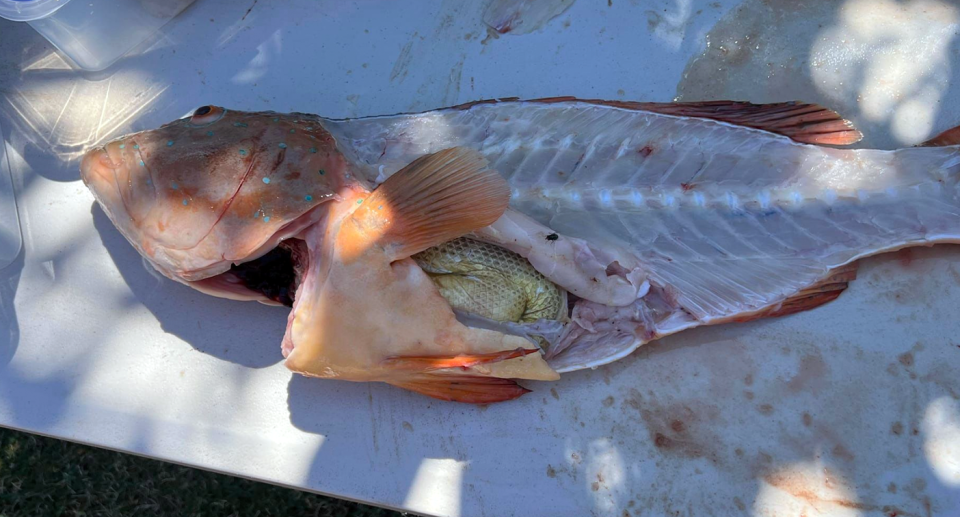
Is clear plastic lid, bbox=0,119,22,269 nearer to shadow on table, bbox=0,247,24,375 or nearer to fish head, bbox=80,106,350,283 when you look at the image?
shadow on table, bbox=0,247,24,375

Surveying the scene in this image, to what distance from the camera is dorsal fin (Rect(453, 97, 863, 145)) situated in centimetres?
283

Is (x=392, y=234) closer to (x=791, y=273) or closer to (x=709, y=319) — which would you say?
(x=709, y=319)

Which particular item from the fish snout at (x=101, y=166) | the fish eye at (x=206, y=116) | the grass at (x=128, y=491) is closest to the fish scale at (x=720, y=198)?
the fish eye at (x=206, y=116)

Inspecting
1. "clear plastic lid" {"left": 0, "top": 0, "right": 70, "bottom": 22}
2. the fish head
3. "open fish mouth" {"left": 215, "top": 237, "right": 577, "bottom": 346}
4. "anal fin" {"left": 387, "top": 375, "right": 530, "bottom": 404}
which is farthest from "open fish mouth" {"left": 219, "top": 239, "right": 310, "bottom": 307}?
"clear plastic lid" {"left": 0, "top": 0, "right": 70, "bottom": 22}

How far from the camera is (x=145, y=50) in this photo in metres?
3.38

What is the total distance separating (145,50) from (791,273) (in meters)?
3.22

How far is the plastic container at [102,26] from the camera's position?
10.3 ft

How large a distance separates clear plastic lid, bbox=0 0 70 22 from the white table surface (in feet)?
1.42

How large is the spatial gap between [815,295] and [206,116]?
102 inches

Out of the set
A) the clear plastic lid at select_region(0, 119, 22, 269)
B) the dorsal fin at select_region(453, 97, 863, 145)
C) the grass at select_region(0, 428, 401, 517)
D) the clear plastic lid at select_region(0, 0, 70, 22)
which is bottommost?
the grass at select_region(0, 428, 401, 517)

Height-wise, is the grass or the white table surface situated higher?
the white table surface

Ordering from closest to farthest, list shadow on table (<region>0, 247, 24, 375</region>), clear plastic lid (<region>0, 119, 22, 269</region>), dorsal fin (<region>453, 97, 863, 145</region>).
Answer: dorsal fin (<region>453, 97, 863, 145</region>) < shadow on table (<region>0, 247, 24, 375</region>) < clear plastic lid (<region>0, 119, 22, 269</region>)

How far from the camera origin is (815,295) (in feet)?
9.26

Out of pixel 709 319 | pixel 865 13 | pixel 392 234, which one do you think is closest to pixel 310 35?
pixel 392 234
